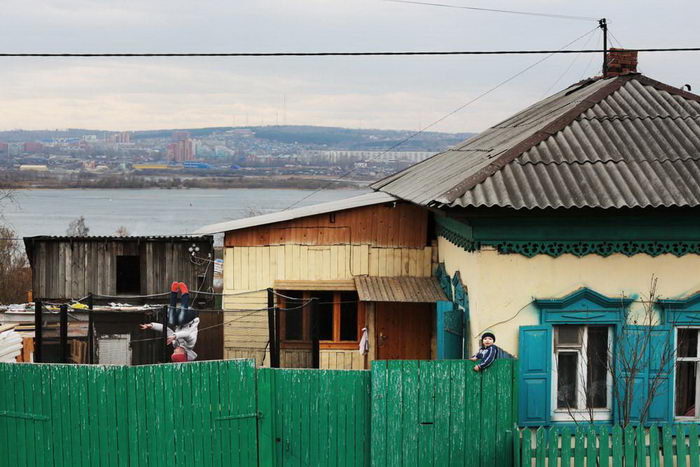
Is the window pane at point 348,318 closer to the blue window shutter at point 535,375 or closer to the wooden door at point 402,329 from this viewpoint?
the wooden door at point 402,329

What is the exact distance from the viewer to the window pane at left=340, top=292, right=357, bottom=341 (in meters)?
15.7

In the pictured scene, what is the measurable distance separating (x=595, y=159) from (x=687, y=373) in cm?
312

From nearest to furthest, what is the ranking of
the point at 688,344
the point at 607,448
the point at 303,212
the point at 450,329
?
the point at 607,448 < the point at 688,344 < the point at 450,329 < the point at 303,212

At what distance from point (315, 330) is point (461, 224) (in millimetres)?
3070

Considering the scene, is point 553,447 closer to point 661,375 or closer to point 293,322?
point 661,375

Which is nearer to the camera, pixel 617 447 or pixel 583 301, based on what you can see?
pixel 617 447

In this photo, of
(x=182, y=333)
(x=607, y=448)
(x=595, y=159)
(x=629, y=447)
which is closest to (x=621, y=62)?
(x=595, y=159)

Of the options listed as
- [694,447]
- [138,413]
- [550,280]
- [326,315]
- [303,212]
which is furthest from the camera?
[326,315]

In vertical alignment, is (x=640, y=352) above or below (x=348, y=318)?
below

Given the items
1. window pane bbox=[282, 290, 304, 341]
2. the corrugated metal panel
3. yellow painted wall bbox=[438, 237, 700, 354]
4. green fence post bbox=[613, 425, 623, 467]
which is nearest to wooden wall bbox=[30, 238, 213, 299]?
window pane bbox=[282, 290, 304, 341]

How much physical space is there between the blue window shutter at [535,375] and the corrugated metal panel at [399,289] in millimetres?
2721

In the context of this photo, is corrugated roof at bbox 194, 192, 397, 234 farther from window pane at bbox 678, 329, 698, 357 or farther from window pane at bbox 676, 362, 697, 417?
window pane at bbox 676, 362, 697, 417

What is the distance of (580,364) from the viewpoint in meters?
11.8

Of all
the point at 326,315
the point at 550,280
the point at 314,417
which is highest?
the point at 550,280
